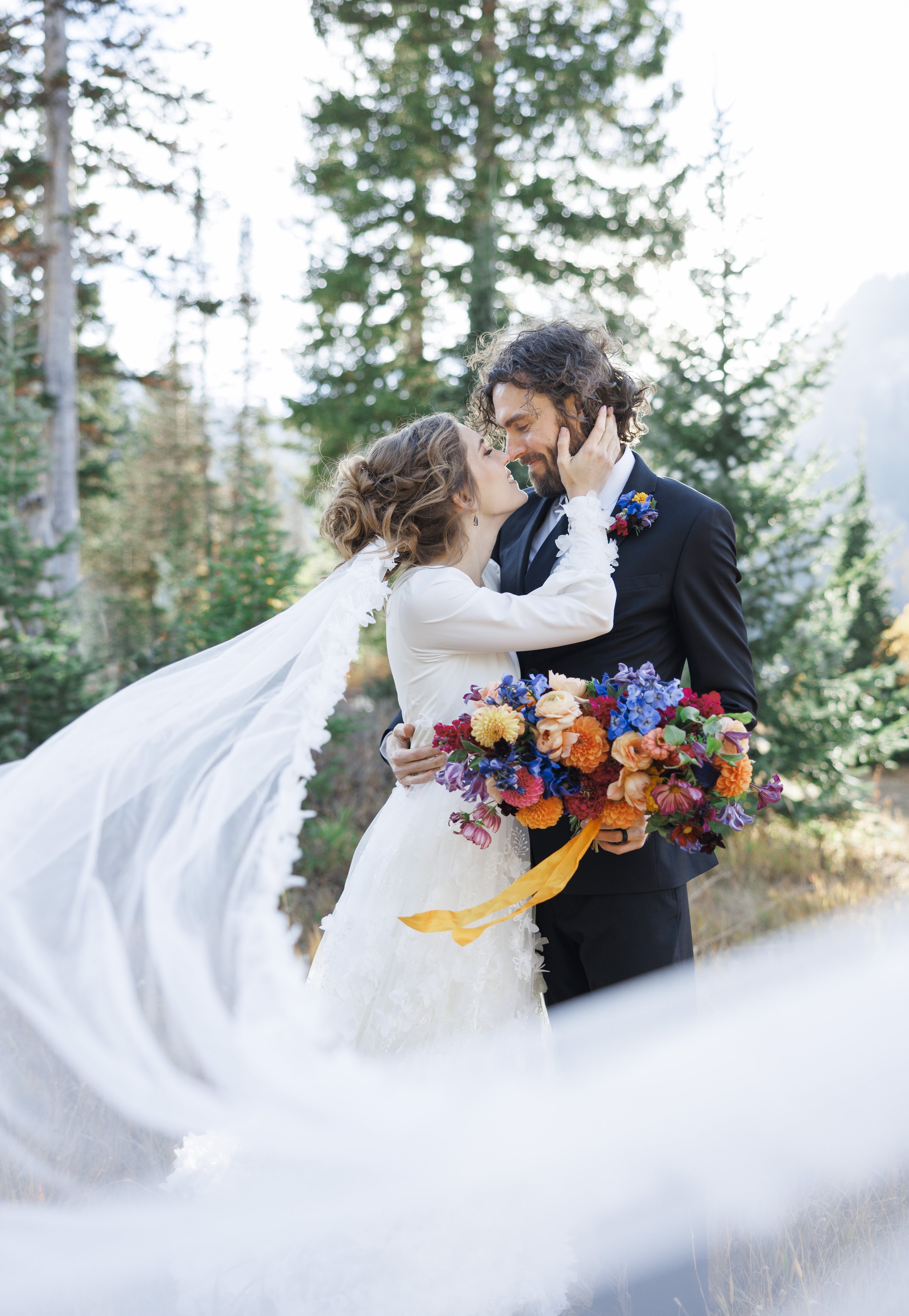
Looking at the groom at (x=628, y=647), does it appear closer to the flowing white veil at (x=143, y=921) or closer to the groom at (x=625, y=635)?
the groom at (x=625, y=635)

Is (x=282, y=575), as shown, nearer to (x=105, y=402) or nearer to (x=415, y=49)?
(x=415, y=49)

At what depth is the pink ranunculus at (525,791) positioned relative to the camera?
205 cm

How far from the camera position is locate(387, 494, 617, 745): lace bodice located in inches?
92.8

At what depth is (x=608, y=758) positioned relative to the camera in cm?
204

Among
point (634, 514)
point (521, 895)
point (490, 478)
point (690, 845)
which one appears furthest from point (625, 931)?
point (490, 478)

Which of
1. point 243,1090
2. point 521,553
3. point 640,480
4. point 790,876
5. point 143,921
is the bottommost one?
point 790,876

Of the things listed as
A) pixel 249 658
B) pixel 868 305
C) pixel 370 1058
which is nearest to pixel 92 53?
pixel 249 658

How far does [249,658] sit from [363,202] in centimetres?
1122

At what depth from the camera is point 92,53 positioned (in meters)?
11.9

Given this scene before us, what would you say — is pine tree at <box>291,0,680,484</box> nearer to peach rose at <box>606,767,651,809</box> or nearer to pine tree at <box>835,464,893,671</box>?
pine tree at <box>835,464,893,671</box>

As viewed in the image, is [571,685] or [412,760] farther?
[412,760]

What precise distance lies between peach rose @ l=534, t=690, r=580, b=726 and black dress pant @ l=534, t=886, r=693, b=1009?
28.9 inches

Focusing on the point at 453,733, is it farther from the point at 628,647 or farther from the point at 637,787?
A: the point at 628,647

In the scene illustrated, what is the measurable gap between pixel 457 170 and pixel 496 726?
12680mm
